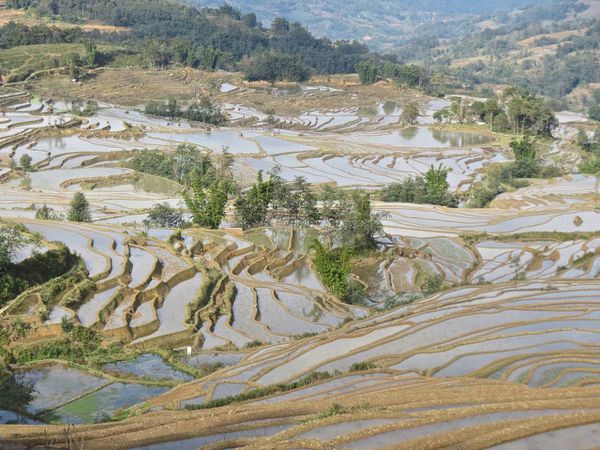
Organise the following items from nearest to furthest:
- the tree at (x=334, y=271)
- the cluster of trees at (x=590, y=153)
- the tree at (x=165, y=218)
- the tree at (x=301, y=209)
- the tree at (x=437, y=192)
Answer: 1. the tree at (x=334, y=271)
2. the tree at (x=165, y=218)
3. the tree at (x=301, y=209)
4. the tree at (x=437, y=192)
5. the cluster of trees at (x=590, y=153)

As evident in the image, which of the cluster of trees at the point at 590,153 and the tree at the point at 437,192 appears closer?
the tree at the point at 437,192

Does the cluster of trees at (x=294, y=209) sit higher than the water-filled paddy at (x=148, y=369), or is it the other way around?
the cluster of trees at (x=294, y=209)

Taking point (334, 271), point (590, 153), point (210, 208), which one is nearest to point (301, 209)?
point (210, 208)

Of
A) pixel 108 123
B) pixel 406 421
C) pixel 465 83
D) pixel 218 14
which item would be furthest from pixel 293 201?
pixel 218 14

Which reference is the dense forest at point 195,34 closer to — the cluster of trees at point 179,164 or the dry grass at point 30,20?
the dry grass at point 30,20

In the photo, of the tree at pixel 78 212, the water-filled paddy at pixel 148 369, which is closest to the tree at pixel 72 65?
the tree at pixel 78 212

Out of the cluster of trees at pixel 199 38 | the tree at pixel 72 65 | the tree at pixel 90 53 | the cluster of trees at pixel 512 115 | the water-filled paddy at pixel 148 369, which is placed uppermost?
the cluster of trees at pixel 199 38

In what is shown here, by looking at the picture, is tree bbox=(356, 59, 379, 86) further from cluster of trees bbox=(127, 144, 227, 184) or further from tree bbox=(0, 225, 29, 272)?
tree bbox=(0, 225, 29, 272)

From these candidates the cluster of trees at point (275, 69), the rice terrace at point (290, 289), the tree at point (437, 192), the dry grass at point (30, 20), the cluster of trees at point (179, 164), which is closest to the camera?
the rice terrace at point (290, 289)
